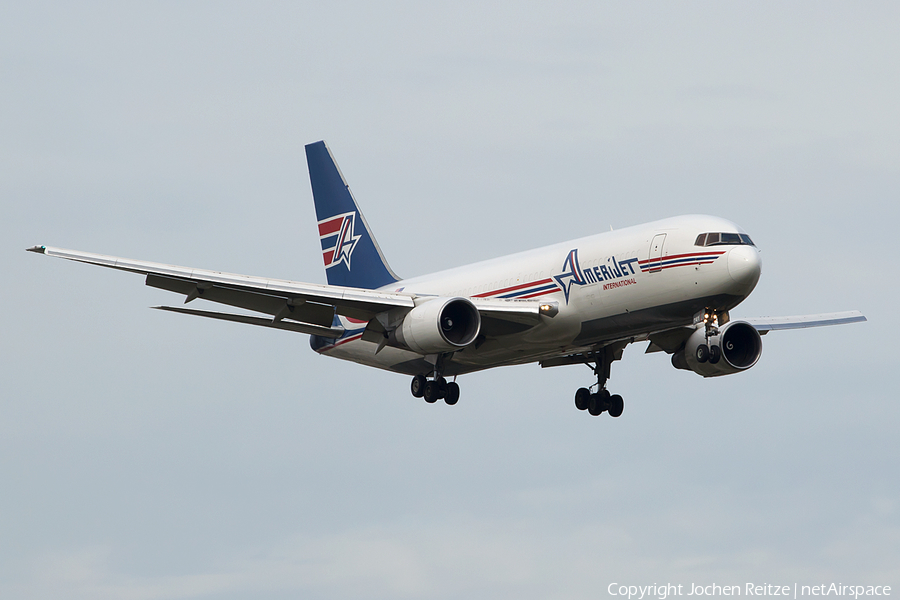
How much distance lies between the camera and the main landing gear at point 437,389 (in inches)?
1617

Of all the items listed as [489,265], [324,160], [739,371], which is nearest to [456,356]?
A: [489,265]

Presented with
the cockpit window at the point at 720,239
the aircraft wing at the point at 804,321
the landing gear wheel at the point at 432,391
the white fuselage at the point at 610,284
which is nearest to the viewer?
the white fuselage at the point at 610,284

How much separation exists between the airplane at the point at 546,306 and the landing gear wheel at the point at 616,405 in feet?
0.11

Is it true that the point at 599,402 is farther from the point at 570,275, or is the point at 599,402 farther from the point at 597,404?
the point at 570,275

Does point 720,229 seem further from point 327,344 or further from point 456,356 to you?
point 327,344

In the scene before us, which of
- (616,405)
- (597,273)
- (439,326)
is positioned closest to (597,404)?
(616,405)

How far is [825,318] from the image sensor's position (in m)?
46.4

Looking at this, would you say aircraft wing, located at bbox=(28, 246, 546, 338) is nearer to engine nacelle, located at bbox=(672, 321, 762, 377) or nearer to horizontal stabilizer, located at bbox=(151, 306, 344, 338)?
horizontal stabilizer, located at bbox=(151, 306, 344, 338)

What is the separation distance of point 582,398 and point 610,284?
8227 millimetres

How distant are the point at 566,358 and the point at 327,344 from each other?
27.8ft

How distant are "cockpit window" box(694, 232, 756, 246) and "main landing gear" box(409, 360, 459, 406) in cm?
1011

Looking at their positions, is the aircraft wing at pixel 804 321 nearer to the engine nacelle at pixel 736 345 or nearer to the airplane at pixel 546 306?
the airplane at pixel 546 306

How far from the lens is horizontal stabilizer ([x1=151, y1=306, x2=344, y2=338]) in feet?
127

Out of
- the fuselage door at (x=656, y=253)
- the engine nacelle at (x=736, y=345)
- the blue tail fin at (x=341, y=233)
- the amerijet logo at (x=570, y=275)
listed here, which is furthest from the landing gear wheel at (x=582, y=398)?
the fuselage door at (x=656, y=253)
